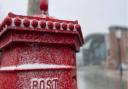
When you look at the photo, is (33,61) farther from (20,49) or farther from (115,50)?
(115,50)

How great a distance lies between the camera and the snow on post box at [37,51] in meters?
0.52

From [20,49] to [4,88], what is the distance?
11 cm

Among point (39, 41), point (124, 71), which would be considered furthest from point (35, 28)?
point (124, 71)

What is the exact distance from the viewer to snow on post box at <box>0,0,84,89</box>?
0.52 m

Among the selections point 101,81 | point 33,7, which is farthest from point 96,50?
point 33,7

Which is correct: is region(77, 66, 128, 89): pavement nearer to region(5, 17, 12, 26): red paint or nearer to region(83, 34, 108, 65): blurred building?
region(83, 34, 108, 65): blurred building

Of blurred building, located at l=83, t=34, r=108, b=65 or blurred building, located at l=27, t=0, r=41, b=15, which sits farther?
blurred building, located at l=83, t=34, r=108, b=65

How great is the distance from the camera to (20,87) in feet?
1.72

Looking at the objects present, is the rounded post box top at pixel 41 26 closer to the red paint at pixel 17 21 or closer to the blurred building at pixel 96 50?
the red paint at pixel 17 21

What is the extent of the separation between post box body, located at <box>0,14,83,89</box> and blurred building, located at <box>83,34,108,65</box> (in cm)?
Answer: 860

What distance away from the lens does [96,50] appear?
1011 centimetres

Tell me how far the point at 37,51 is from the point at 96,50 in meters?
9.67

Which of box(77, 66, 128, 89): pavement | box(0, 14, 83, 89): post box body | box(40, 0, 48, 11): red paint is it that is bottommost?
box(77, 66, 128, 89): pavement

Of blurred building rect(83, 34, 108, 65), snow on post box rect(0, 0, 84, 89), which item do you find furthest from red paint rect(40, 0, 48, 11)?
blurred building rect(83, 34, 108, 65)
